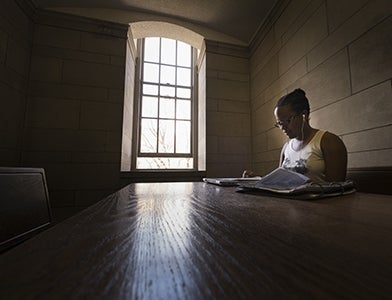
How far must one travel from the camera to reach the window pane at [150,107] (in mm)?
2525

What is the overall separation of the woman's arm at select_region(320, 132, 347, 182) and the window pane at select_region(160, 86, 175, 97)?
1992 mm

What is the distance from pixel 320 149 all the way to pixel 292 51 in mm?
1131

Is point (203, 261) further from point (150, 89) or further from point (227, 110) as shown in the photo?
point (150, 89)

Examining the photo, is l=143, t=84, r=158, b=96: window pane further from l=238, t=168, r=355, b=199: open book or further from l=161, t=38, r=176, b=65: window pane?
l=238, t=168, r=355, b=199: open book

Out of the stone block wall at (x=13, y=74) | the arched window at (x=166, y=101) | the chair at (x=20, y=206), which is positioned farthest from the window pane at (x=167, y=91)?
the chair at (x=20, y=206)

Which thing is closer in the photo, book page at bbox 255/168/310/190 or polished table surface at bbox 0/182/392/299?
polished table surface at bbox 0/182/392/299

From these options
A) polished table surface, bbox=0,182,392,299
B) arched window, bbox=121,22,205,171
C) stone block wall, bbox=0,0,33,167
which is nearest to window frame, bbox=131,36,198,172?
arched window, bbox=121,22,205,171

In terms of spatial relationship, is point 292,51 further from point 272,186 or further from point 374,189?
point 272,186

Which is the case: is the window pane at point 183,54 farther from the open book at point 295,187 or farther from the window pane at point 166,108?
the open book at point 295,187

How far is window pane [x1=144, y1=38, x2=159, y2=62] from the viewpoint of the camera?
2.63 metres

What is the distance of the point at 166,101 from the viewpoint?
2.60 meters

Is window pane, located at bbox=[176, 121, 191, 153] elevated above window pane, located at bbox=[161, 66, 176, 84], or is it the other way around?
window pane, located at bbox=[161, 66, 176, 84]

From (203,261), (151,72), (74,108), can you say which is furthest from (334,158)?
(151,72)

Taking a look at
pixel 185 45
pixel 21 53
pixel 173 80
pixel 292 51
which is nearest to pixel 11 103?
pixel 21 53
